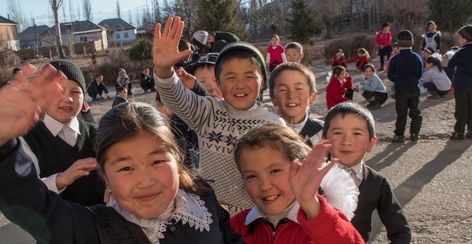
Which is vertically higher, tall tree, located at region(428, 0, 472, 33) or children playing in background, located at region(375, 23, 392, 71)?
tall tree, located at region(428, 0, 472, 33)

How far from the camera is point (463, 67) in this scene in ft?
23.2

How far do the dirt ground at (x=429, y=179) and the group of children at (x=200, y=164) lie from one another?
1.58ft

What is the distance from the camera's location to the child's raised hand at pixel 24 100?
117 cm

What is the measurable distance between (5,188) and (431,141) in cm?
692

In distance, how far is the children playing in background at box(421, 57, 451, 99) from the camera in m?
10.2

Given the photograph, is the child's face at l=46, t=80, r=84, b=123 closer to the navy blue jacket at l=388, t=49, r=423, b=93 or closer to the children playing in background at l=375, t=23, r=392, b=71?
the navy blue jacket at l=388, t=49, r=423, b=93

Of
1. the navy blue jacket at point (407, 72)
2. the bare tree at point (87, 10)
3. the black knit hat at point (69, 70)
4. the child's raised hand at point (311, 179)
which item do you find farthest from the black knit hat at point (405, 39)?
the bare tree at point (87, 10)

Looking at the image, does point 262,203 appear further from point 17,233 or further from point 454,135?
point 454,135

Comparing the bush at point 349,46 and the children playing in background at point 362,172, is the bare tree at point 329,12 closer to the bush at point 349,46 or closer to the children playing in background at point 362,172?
the bush at point 349,46

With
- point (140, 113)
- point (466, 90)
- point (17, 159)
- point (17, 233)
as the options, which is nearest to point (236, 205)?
point (140, 113)

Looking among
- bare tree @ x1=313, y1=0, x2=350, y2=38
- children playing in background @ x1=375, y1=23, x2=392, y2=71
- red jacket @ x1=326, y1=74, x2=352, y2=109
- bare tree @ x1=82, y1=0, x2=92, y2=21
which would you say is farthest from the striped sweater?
bare tree @ x1=82, y1=0, x2=92, y2=21

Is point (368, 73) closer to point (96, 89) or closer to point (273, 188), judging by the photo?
point (273, 188)

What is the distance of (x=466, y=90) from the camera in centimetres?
705

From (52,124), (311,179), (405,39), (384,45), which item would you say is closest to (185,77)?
(52,124)
